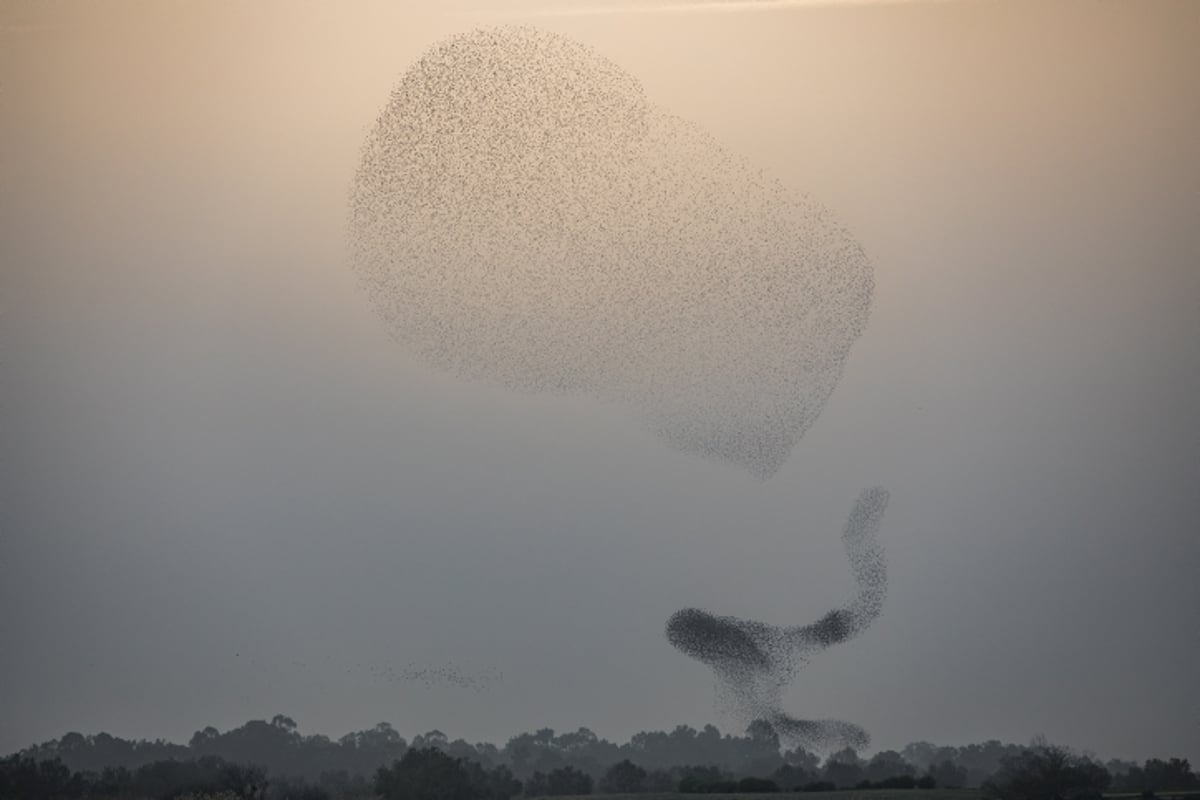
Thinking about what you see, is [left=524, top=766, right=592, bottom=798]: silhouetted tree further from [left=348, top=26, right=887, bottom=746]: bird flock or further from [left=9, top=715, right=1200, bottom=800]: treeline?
[left=348, top=26, right=887, bottom=746]: bird flock

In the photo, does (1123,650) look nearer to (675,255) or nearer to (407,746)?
(675,255)

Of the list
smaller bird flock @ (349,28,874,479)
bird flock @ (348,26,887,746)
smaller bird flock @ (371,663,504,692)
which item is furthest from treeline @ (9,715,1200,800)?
smaller bird flock @ (349,28,874,479)

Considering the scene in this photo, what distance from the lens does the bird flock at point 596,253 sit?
9344 millimetres

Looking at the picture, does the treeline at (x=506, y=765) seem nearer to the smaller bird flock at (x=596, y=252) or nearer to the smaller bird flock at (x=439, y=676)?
the smaller bird flock at (x=439, y=676)

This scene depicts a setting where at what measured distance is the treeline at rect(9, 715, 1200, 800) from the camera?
9.02 metres

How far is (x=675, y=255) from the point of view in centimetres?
935

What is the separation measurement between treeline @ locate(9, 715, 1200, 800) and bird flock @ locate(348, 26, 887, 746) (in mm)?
974

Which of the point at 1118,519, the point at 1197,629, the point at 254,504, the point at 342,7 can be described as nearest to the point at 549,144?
the point at 342,7

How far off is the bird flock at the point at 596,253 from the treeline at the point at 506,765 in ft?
3.19

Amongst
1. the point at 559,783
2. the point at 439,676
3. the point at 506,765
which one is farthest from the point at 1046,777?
the point at 439,676

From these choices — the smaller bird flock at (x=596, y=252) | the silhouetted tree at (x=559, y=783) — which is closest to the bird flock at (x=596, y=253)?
the smaller bird flock at (x=596, y=252)

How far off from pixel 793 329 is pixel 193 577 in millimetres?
4060

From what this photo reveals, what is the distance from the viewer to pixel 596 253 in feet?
30.8

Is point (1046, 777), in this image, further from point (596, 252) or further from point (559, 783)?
point (596, 252)
